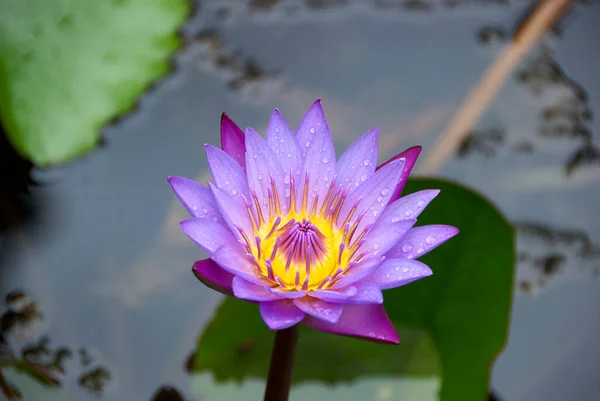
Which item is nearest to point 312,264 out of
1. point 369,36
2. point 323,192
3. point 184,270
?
point 323,192

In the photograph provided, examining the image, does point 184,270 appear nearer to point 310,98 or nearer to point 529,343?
point 310,98

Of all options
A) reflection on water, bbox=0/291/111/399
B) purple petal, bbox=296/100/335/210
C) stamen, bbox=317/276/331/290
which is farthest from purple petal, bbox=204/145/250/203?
reflection on water, bbox=0/291/111/399

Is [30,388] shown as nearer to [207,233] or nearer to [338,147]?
[207,233]

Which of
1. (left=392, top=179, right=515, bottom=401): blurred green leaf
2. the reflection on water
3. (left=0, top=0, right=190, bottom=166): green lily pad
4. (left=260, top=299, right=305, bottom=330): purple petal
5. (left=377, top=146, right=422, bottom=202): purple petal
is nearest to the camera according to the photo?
(left=260, top=299, right=305, bottom=330): purple petal

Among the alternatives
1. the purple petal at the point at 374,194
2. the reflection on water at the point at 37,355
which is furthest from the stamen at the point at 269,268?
the reflection on water at the point at 37,355

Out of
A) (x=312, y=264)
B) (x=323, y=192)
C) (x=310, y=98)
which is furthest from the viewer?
(x=310, y=98)

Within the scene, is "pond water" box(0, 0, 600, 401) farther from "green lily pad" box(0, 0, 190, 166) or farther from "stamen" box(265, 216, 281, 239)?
"stamen" box(265, 216, 281, 239)

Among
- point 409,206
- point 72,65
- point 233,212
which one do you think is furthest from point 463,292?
point 72,65
